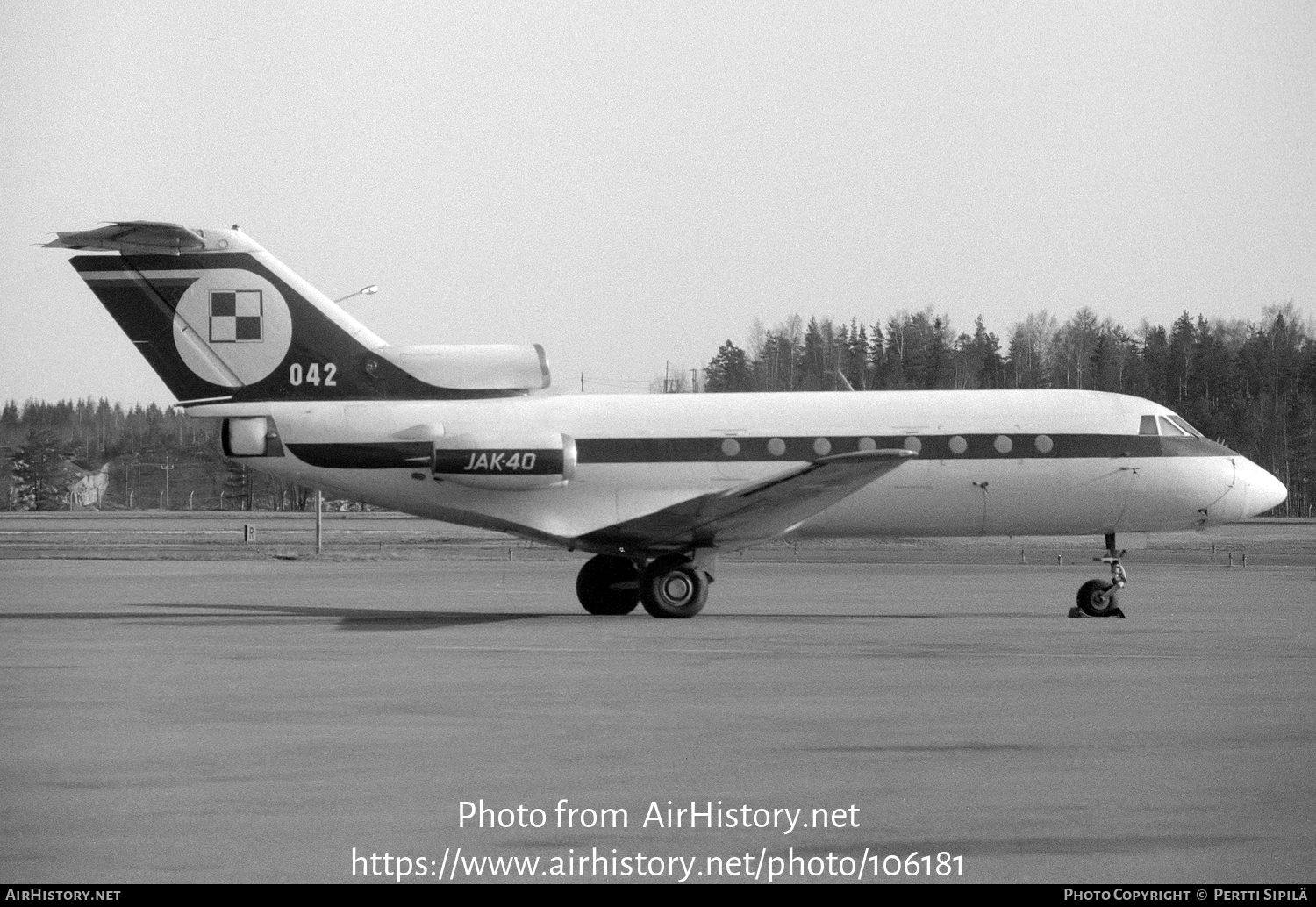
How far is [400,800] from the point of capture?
8297 millimetres

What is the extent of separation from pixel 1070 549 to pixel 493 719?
142ft

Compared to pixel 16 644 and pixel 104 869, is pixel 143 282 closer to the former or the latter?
pixel 16 644

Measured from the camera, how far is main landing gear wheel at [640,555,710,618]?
70.0 feet

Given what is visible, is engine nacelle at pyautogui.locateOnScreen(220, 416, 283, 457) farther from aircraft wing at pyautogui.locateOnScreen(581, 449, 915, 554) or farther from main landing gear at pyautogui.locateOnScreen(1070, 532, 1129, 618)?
main landing gear at pyautogui.locateOnScreen(1070, 532, 1129, 618)

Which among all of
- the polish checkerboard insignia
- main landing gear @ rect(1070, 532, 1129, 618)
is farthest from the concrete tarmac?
the polish checkerboard insignia

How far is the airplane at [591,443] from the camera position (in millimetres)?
21828

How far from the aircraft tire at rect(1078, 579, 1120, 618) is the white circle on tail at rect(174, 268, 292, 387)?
39.5 ft

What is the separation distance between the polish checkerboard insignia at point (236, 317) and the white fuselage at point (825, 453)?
0.99 metres

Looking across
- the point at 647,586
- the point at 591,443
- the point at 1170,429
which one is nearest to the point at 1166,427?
the point at 1170,429

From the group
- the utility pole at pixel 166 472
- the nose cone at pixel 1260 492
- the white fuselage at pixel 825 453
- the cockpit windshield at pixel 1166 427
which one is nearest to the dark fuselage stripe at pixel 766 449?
the white fuselage at pixel 825 453

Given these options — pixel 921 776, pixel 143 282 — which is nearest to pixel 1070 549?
pixel 143 282

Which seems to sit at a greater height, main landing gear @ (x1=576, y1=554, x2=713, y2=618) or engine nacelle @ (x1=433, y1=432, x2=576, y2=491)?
engine nacelle @ (x1=433, y1=432, x2=576, y2=491)

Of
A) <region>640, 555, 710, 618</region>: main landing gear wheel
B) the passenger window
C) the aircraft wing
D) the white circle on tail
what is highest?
the white circle on tail

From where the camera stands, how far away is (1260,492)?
23.4m
